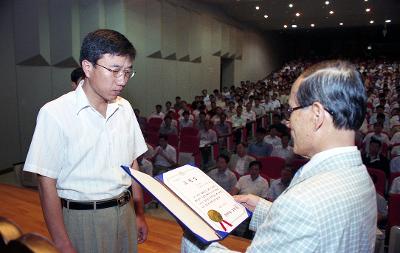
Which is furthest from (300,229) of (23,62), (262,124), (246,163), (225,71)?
(225,71)

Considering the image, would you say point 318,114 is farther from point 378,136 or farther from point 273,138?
point 378,136

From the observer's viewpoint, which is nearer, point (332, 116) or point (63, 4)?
point (332, 116)

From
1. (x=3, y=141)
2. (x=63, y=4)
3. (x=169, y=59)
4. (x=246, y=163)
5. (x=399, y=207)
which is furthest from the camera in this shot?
(x=169, y=59)

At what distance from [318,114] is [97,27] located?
7.01 meters

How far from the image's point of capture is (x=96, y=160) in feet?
4.74

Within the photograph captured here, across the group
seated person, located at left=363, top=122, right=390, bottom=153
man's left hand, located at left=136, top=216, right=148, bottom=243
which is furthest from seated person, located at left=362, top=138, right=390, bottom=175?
man's left hand, located at left=136, top=216, right=148, bottom=243

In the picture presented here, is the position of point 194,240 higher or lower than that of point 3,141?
higher

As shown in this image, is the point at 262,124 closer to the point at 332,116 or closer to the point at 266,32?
the point at 332,116

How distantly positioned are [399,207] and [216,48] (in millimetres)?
10728

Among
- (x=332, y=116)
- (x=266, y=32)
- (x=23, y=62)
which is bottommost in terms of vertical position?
(x=332, y=116)

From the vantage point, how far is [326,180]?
2.77 ft

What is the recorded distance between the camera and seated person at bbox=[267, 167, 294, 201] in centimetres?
424

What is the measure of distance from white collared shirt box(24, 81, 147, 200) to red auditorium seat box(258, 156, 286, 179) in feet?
12.6

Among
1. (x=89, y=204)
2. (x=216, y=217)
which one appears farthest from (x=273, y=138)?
(x=216, y=217)
